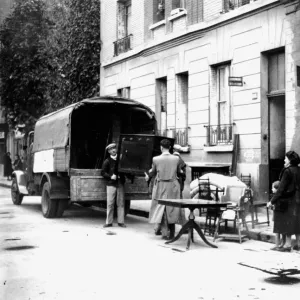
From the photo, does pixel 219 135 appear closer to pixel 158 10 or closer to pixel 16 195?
pixel 158 10

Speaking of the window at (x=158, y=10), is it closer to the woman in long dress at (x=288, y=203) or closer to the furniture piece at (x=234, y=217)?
the furniture piece at (x=234, y=217)

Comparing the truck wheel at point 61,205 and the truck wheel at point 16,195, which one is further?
the truck wheel at point 16,195

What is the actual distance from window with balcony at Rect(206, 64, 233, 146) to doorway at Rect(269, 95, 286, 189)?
4.64 ft

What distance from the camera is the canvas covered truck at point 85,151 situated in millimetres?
12430

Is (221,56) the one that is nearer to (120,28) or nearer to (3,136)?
(120,28)

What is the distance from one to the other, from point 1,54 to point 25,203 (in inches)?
605

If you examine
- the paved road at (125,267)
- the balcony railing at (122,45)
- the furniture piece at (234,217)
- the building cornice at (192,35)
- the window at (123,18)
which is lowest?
the paved road at (125,267)

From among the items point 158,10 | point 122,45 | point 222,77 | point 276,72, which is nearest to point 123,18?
point 122,45

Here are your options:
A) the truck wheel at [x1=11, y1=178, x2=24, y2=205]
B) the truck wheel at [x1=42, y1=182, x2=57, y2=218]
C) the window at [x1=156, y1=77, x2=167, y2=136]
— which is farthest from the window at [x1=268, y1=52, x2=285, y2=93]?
the truck wheel at [x1=11, y1=178, x2=24, y2=205]

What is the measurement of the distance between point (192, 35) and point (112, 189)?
7.35 meters

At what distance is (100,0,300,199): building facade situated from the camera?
555 inches

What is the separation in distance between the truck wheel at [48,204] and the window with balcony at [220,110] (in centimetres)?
524

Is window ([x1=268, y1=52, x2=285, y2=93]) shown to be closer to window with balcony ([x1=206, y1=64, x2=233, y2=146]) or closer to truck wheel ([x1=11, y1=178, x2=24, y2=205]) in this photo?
window with balcony ([x1=206, y1=64, x2=233, y2=146])

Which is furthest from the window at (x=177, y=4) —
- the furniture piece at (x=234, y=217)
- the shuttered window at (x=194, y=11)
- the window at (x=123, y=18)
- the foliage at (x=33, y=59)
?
the furniture piece at (x=234, y=217)
